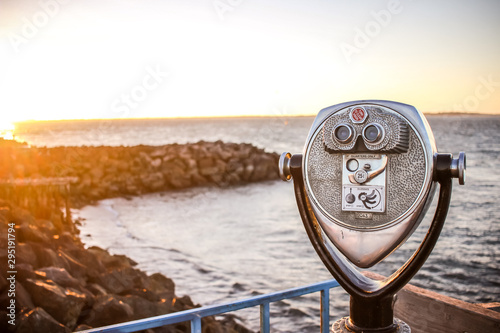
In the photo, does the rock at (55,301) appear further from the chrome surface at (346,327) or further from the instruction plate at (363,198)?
the instruction plate at (363,198)

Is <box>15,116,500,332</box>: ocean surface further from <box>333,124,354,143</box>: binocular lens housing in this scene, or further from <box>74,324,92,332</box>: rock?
<box>333,124,354,143</box>: binocular lens housing

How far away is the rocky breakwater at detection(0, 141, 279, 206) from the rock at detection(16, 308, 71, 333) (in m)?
12.5

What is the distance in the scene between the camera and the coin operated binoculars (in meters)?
1.34

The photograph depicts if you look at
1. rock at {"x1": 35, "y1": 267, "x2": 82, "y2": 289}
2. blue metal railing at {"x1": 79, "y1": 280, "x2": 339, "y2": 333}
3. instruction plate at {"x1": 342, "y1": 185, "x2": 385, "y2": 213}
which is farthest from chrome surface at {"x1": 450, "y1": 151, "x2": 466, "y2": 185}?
rock at {"x1": 35, "y1": 267, "x2": 82, "y2": 289}

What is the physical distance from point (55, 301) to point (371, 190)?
11.0 feet

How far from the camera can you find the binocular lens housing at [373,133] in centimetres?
136

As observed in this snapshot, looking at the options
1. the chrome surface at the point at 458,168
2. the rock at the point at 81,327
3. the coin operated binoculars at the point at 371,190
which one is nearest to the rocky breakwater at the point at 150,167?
the rock at the point at 81,327

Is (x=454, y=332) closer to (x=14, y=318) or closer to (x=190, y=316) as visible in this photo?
(x=190, y=316)

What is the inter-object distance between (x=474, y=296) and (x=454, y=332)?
6.79 meters

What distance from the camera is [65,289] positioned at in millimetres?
4324

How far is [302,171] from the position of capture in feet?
4.94

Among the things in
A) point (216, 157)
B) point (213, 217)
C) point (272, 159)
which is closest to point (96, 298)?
point (213, 217)

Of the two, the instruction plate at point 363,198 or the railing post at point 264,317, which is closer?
the instruction plate at point 363,198

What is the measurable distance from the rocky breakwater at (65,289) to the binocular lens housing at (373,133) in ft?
9.74
